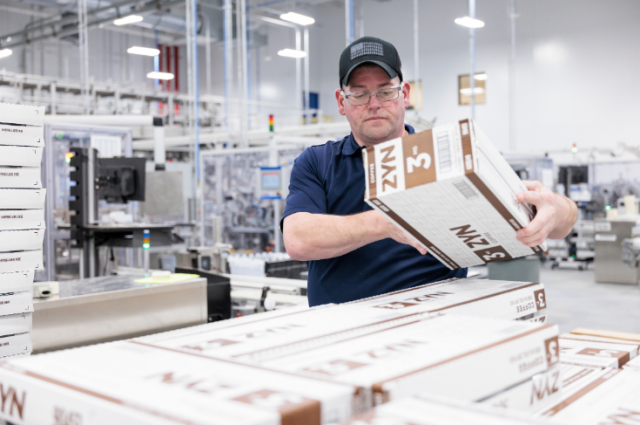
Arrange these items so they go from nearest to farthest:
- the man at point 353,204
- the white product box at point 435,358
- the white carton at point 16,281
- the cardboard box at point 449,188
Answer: the white product box at point 435,358 < the cardboard box at point 449,188 < the man at point 353,204 < the white carton at point 16,281

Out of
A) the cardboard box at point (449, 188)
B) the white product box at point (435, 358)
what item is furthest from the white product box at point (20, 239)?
the white product box at point (435, 358)

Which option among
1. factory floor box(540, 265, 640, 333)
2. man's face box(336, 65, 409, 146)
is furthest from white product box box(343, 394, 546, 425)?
factory floor box(540, 265, 640, 333)

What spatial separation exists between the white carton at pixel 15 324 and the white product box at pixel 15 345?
0.05 feet

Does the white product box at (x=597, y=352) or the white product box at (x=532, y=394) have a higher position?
the white product box at (x=532, y=394)

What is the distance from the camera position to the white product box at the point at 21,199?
77.0 inches

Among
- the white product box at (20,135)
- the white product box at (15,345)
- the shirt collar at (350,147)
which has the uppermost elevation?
the white product box at (20,135)

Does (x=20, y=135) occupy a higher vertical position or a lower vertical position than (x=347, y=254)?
higher

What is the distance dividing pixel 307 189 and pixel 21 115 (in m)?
1.02

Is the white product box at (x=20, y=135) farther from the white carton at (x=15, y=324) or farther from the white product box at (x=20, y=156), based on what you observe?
the white carton at (x=15, y=324)

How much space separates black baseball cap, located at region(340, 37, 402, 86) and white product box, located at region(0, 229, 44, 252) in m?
1.18

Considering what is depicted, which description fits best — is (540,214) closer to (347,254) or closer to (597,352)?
(597,352)

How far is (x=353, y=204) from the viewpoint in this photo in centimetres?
174

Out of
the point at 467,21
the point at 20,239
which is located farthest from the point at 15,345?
the point at 467,21

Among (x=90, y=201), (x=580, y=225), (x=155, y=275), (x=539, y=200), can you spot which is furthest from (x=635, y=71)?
(x=539, y=200)
